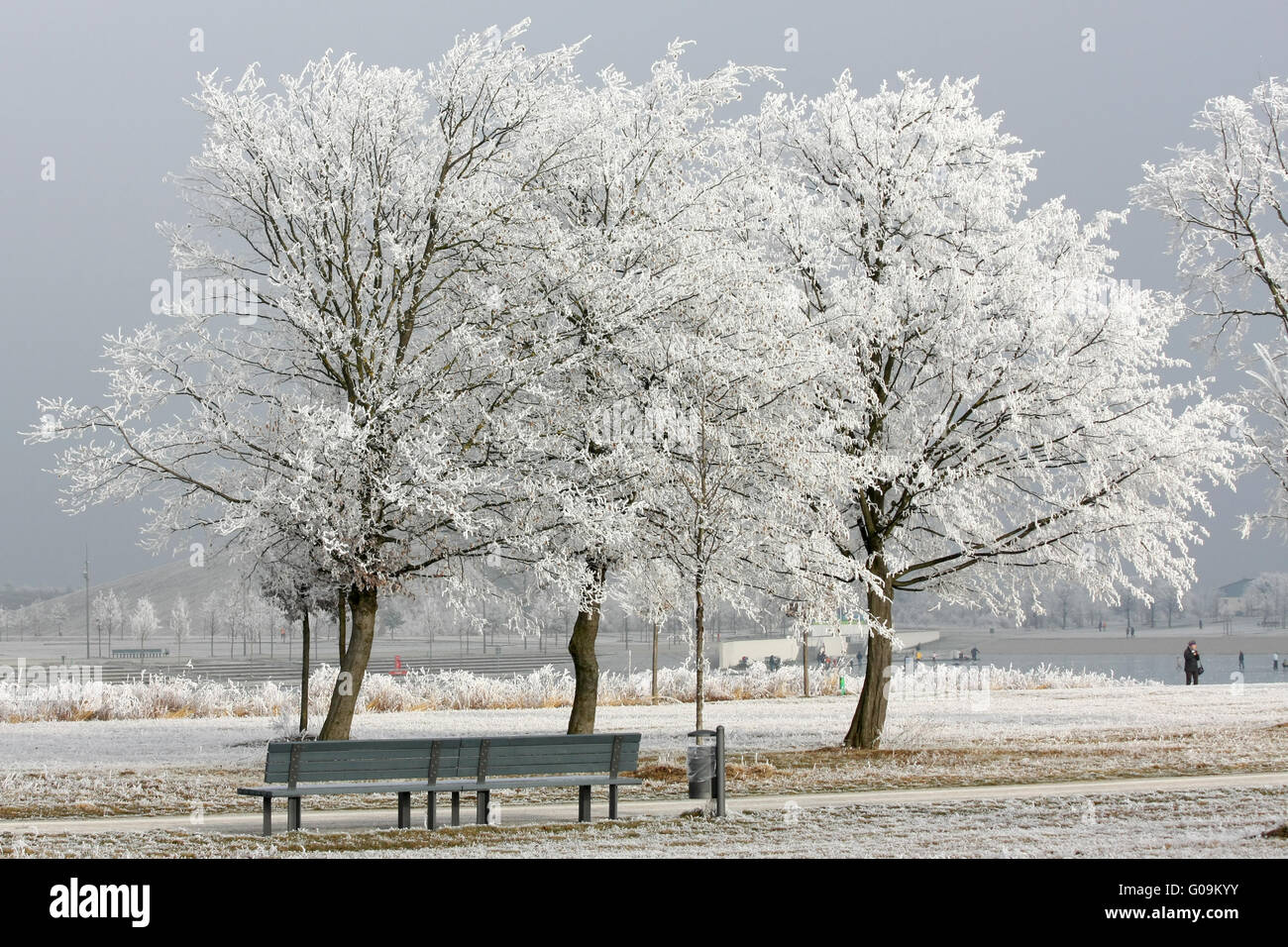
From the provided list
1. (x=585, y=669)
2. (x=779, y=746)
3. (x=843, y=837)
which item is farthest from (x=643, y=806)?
(x=779, y=746)

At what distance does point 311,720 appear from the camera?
96.1ft

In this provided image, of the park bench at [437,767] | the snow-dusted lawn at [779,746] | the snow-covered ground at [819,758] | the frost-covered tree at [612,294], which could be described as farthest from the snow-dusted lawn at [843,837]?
the frost-covered tree at [612,294]

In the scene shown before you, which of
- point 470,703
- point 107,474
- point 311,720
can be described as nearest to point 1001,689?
point 470,703

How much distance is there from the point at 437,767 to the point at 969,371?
1143 cm

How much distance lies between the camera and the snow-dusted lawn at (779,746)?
16.7 meters

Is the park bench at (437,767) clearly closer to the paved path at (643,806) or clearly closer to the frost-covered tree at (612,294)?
the paved path at (643,806)

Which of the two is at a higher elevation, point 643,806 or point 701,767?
point 701,767

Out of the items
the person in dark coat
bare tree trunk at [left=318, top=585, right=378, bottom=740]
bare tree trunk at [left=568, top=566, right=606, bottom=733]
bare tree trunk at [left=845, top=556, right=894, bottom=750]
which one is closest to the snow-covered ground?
bare tree trunk at [left=845, top=556, right=894, bottom=750]

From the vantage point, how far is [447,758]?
524 inches

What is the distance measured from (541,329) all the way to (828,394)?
452cm

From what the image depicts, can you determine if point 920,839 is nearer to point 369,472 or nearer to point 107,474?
point 369,472

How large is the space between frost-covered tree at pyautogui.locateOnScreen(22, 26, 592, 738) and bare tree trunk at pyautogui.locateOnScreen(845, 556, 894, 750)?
21.1ft

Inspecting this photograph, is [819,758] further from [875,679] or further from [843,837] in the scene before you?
[843,837]

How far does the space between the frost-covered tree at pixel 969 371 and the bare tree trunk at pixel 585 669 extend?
4.42 meters
